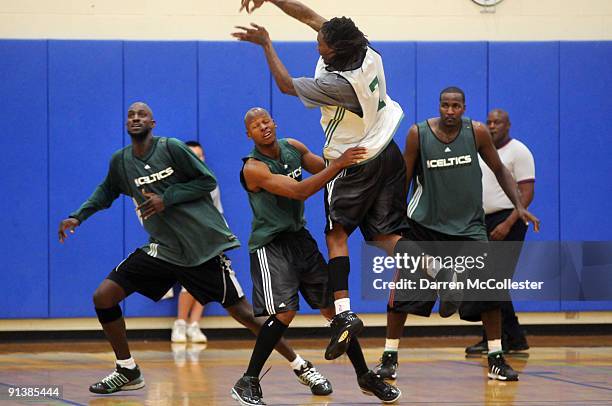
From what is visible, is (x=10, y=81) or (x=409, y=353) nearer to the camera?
(x=409, y=353)

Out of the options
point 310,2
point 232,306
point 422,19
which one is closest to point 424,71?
point 422,19

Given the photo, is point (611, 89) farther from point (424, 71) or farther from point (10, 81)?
point (10, 81)

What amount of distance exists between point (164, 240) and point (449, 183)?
87.8 inches

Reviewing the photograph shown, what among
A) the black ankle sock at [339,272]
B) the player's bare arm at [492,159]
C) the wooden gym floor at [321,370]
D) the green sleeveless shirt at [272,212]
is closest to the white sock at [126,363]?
the wooden gym floor at [321,370]

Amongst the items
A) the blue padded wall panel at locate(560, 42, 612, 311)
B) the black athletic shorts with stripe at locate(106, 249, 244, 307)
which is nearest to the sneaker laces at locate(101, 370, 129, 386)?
the black athletic shorts with stripe at locate(106, 249, 244, 307)

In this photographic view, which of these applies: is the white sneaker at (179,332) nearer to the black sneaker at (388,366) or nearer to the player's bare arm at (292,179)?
the black sneaker at (388,366)

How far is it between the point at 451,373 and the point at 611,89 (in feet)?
15.9

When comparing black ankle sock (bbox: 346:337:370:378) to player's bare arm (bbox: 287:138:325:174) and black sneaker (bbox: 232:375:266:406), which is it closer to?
black sneaker (bbox: 232:375:266:406)

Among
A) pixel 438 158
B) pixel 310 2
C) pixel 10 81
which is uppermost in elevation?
pixel 310 2

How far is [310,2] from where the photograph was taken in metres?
12.3

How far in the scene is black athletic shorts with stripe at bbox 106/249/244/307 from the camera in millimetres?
8000

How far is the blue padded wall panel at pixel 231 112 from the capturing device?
39.4 ft

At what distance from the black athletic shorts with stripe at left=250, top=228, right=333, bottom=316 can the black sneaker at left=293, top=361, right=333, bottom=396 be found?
1.91 feet

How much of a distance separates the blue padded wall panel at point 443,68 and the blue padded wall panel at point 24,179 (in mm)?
3963
